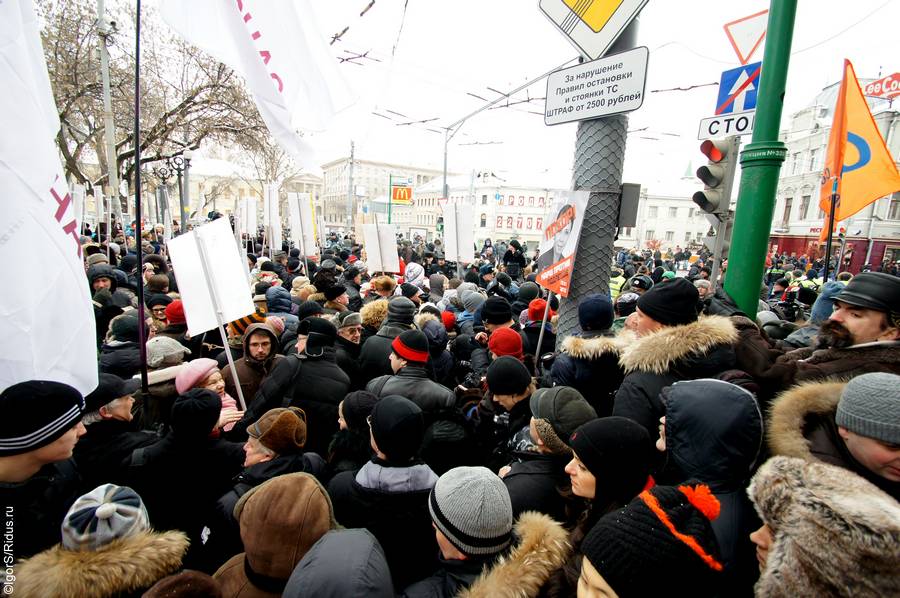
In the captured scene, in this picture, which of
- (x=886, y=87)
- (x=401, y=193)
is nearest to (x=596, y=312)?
(x=401, y=193)

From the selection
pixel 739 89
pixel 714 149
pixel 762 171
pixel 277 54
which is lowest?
pixel 762 171

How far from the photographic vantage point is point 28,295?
6.07 ft

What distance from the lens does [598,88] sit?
11.0ft

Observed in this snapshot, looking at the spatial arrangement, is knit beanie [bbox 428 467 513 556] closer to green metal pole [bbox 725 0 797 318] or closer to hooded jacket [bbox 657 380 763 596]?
hooded jacket [bbox 657 380 763 596]

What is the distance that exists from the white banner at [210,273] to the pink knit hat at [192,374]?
417 millimetres

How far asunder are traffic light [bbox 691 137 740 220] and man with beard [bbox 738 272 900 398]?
239 centimetres

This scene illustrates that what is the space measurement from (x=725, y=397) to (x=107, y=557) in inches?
88.5

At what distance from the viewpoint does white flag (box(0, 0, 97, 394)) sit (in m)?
1.80

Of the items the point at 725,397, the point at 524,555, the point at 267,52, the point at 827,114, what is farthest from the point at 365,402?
the point at 827,114

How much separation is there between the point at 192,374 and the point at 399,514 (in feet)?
6.51

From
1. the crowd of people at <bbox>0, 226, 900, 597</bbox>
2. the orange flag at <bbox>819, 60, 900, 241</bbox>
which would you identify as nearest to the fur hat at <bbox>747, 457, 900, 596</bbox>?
the crowd of people at <bbox>0, 226, 900, 597</bbox>

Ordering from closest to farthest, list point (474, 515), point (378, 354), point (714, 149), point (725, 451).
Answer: point (725, 451) → point (474, 515) → point (378, 354) → point (714, 149)

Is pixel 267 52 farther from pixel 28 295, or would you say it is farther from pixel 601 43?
pixel 601 43

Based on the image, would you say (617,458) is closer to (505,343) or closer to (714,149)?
(505,343)
